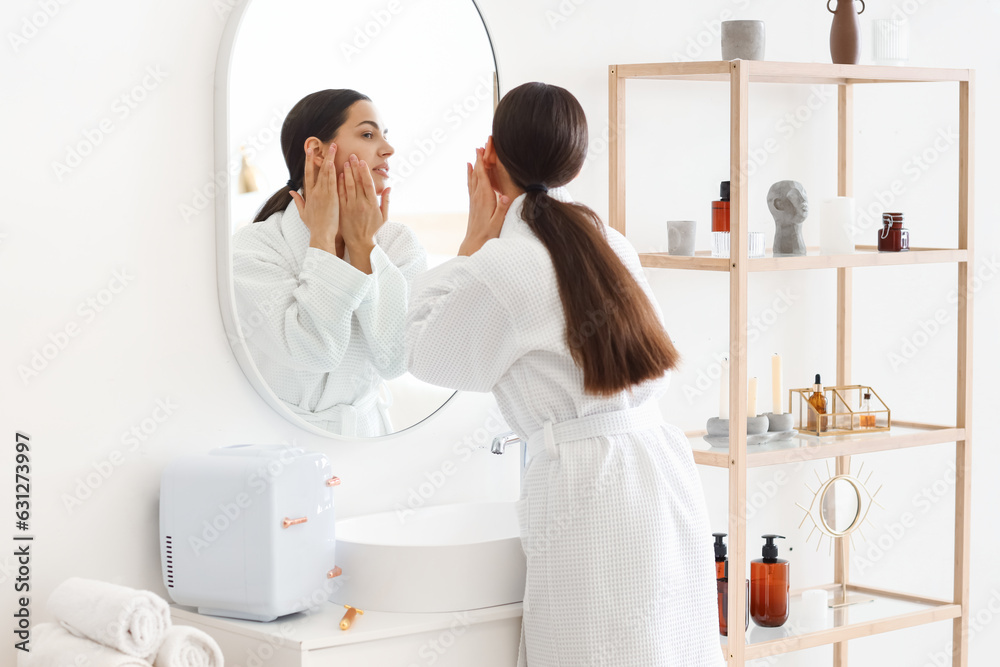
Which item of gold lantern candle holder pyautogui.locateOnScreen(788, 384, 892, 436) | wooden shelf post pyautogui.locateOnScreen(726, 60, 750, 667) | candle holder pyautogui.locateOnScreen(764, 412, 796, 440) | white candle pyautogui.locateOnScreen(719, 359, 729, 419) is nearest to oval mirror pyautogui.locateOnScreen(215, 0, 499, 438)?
wooden shelf post pyautogui.locateOnScreen(726, 60, 750, 667)

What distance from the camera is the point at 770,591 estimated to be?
213 cm

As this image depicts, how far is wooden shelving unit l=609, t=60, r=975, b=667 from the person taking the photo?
1.91 m

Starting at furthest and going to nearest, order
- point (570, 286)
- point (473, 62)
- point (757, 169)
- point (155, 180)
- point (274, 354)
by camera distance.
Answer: point (757, 169)
point (473, 62)
point (274, 354)
point (155, 180)
point (570, 286)

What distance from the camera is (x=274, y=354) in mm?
1723

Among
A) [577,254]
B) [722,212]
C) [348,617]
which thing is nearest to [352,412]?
[348,617]

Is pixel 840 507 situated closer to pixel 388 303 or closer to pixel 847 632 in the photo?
pixel 847 632

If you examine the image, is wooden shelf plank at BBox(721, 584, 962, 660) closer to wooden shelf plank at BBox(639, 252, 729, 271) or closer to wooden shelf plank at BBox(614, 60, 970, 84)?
wooden shelf plank at BBox(639, 252, 729, 271)

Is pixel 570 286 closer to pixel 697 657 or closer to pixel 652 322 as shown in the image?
→ pixel 652 322

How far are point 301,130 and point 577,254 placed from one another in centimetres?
52

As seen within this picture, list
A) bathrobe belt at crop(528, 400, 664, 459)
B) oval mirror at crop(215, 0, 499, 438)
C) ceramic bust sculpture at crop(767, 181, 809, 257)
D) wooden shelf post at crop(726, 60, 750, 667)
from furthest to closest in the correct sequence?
ceramic bust sculpture at crop(767, 181, 809, 257) → wooden shelf post at crop(726, 60, 750, 667) → oval mirror at crop(215, 0, 499, 438) → bathrobe belt at crop(528, 400, 664, 459)

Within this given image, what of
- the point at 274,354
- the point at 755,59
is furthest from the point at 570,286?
the point at 755,59

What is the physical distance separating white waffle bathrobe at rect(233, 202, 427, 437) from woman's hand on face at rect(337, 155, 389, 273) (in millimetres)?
17

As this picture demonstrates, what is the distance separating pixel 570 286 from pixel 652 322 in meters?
0.15

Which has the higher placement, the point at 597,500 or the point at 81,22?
the point at 81,22
